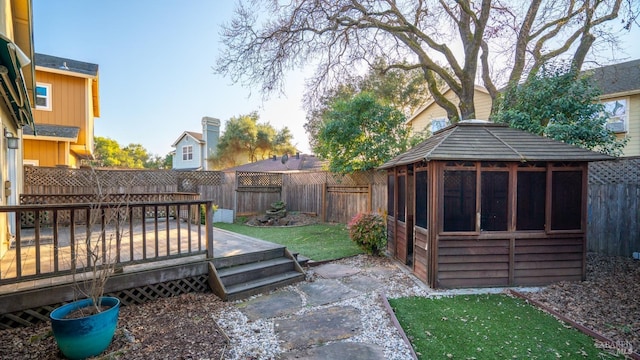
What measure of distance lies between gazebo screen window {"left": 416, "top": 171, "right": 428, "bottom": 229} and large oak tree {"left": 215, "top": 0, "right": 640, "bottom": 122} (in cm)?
513

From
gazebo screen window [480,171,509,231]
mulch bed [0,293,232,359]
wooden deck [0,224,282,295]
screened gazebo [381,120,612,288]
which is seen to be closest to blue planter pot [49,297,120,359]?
mulch bed [0,293,232,359]

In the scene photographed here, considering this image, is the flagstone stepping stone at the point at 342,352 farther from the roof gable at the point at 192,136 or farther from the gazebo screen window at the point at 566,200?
the roof gable at the point at 192,136

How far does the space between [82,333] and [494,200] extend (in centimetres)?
543

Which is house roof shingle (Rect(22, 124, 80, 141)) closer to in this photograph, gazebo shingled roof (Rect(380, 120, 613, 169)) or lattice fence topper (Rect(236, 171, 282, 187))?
lattice fence topper (Rect(236, 171, 282, 187))

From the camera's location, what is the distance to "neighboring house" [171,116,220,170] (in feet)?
79.3

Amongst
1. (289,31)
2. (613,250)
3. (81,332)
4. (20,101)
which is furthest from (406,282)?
(289,31)

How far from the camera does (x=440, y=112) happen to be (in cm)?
1546

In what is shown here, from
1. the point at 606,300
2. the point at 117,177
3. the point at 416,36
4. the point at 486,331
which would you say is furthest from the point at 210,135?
the point at 606,300

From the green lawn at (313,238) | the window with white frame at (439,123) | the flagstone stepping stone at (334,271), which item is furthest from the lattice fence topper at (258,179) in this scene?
the window with white frame at (439,123)

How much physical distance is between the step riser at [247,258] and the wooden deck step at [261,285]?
15.6 inches

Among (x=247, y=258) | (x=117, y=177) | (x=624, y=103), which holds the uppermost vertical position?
(x=624, y=103)

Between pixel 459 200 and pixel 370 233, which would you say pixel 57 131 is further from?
pixel 459 200

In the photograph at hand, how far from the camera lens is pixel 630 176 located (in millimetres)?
Result: 6199

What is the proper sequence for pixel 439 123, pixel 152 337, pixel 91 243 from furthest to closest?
1. pixel 439 123
2. pixel 91 243
3. pixel 152 337
